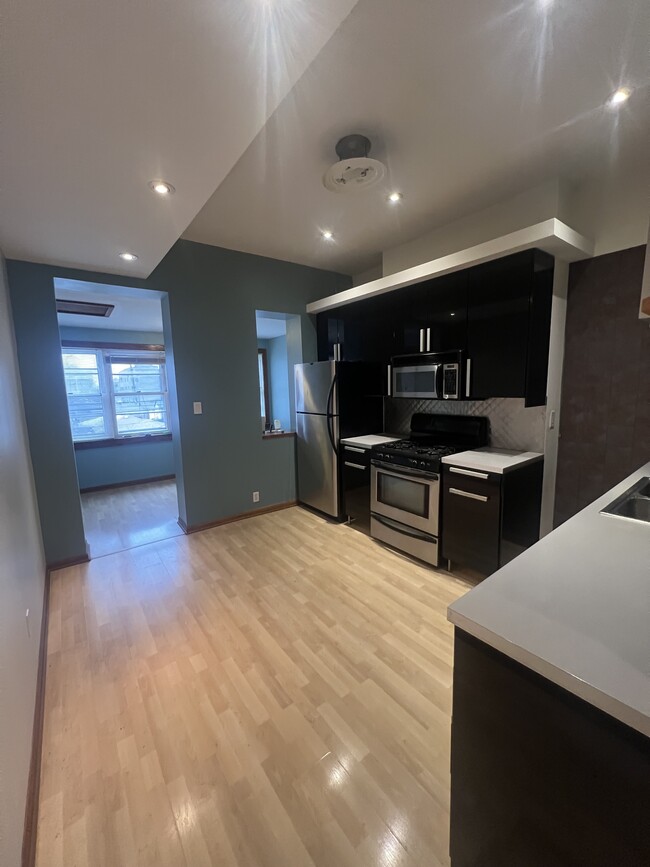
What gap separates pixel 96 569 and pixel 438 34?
153 inches

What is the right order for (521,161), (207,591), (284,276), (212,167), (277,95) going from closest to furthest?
(277,95) < (212,167) < (521,161) < (207,591) < (284,276)

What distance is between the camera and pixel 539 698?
2.40 ft

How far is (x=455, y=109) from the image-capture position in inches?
67.5

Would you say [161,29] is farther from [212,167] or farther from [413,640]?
[413,640]

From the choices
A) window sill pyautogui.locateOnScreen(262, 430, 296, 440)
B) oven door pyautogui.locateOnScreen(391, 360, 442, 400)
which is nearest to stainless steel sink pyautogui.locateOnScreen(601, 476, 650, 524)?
oven door pyautogui.locateOnScreen(391, 360, 442, 400)

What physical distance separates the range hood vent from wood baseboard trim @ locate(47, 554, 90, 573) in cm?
269

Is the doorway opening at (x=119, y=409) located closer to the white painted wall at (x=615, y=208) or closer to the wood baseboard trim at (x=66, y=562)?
the wood baseboard trim at (x=66, y=562)

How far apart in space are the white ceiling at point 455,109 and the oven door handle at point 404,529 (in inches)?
98.1

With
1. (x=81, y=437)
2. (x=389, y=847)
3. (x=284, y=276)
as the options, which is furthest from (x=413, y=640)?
(x=81, y=437)

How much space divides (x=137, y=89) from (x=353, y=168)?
1109mm

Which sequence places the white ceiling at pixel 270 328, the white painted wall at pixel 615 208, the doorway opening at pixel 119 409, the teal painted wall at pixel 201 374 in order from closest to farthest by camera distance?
the white painted wall at pixel 615 208 < the teal painted wall at pixel 201 374 < the doorway opening at pixel 119 409 < the white ceiling at pixel 270 328

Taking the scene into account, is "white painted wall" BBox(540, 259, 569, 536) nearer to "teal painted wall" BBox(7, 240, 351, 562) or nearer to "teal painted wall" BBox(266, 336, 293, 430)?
"teal painted wall" BBox(7, 240, 351, 562)

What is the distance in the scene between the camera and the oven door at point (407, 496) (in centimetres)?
264

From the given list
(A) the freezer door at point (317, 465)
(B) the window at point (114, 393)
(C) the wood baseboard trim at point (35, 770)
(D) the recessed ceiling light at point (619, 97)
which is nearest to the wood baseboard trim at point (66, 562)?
(C) the wood baseboard trim at point (35, 770)
